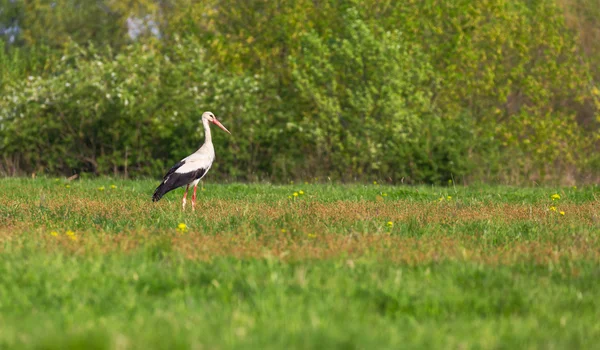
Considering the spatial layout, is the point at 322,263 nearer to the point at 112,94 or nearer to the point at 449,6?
the point at 112,94

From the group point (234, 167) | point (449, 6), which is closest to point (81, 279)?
point (234, 167)

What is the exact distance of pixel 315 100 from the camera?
27.2m

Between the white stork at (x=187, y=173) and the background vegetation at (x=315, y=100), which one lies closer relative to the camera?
the white stork at (x=187, y=173)

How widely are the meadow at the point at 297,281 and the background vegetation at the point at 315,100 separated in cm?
1486

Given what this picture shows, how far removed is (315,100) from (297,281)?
20587mm

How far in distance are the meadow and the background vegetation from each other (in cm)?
1486

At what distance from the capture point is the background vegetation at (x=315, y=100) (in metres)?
26.7

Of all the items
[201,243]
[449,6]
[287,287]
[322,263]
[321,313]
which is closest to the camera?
[321,313]

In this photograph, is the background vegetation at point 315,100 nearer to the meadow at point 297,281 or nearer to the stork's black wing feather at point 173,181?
the stork's black wing feather at point 173,181

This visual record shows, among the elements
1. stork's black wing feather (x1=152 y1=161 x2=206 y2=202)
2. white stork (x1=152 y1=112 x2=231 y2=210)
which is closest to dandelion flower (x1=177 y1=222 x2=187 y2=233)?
white stork (x1=152 y1=112 x2=231 y2=210)

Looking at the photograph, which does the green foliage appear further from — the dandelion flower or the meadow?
the dandelion flower

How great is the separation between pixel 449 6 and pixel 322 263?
2413 centimetres

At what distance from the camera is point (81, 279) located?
6949mm

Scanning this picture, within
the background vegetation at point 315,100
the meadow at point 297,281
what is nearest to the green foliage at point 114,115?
the background vegetation at point 315,100
